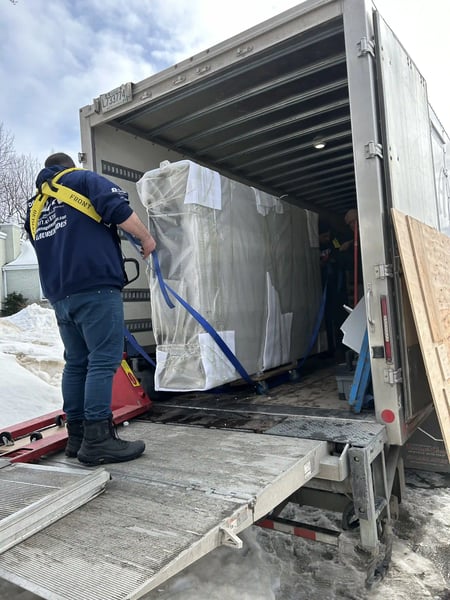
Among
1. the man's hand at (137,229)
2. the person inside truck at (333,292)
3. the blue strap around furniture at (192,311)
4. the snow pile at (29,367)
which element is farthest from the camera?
the snow pile at (29,367)

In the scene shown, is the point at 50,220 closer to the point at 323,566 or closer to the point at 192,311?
the point at 192,311

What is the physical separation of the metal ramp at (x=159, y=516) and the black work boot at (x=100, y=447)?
67 mm

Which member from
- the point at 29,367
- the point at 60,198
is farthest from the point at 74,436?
the point at 29,367

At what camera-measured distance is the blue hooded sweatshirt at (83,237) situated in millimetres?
2590

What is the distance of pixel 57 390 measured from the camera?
25.5ft

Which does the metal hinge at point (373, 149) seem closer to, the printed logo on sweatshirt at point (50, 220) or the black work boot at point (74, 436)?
the printed logo on sweatshirt at point (50, 220)

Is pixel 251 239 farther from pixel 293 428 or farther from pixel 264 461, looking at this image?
pixel 264 461

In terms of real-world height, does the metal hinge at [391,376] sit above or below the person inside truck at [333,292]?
below

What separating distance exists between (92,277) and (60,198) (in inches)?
19.0

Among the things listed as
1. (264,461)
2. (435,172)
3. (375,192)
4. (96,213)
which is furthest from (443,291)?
(96,213)

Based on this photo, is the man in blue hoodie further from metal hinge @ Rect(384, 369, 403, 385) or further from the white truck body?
metal hinge @ Rect(384, 369, 403, 385)

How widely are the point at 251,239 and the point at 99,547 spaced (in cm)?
297

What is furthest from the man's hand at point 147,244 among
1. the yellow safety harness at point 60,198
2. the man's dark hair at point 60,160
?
the man's dark hair at point 60,160

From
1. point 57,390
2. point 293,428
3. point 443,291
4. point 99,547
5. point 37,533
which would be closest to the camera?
point 99,547
